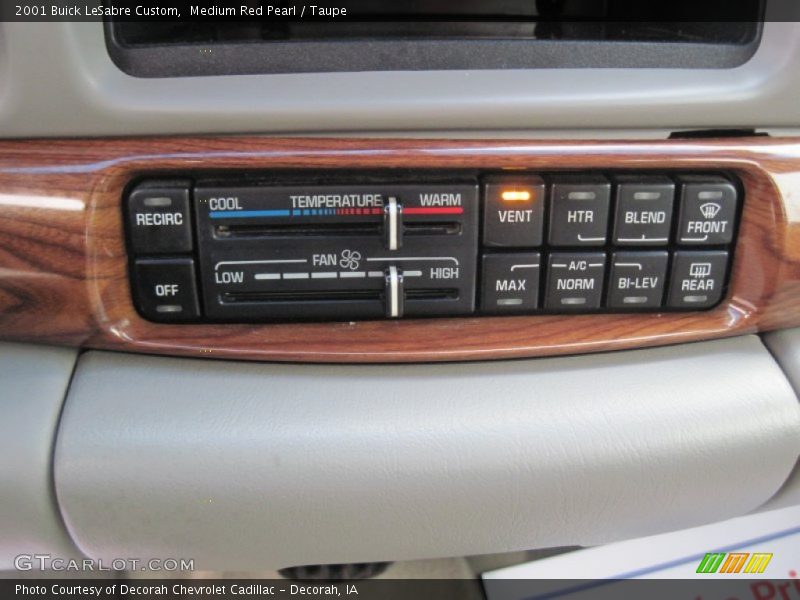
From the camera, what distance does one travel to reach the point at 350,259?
0.51 meters

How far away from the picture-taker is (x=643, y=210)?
519 millimetres

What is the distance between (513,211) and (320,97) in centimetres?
16

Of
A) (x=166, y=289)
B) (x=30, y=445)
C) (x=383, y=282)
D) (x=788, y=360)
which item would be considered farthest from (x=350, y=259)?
(x=788, y=360)

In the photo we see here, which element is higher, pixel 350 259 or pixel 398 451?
pixel 350 259

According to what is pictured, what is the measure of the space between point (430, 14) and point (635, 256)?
263mm

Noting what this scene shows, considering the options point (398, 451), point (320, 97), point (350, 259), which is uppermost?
point (320, 97)

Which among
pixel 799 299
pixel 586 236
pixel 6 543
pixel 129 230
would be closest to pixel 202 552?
pixel 6 543

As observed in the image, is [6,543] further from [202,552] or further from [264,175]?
[264,175]

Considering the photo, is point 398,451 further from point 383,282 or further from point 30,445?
point 30,445

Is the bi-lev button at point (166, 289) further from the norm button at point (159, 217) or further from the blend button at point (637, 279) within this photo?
the blend button at point (637, 279)

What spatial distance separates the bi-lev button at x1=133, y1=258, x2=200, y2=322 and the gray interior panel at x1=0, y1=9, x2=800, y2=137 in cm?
10

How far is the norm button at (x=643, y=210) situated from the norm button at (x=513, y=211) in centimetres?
6

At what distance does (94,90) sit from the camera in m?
0.46

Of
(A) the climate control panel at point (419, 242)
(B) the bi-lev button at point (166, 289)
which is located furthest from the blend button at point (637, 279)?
(B) the bi-lev button at point (166, 289)
